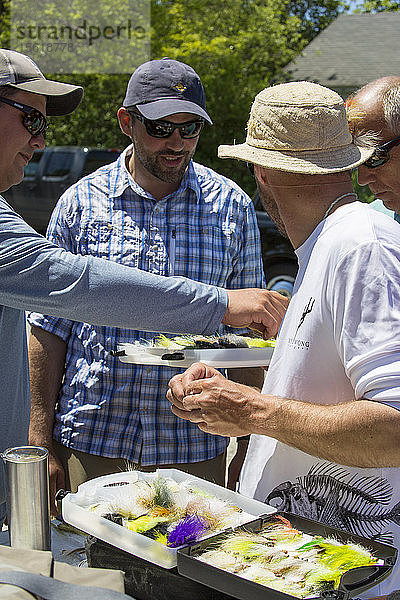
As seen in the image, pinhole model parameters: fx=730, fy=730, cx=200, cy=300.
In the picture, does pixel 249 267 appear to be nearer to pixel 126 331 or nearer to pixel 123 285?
pixel 126 331

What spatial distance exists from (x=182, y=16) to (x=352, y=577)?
2002 centimetres

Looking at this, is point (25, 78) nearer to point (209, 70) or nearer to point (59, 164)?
point (59, 164)

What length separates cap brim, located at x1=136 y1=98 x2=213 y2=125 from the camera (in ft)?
10.8

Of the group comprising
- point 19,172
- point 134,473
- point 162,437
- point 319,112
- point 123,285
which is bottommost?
point 162,437

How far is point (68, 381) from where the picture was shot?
338 centimetres

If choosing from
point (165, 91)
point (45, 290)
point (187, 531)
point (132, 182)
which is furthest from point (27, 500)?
point (165, 91)

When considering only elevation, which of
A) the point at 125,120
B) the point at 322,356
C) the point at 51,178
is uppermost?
the point at 125,120

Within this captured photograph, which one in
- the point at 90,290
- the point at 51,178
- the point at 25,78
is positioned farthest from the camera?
the point at 51,178

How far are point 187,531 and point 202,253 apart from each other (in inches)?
67.8

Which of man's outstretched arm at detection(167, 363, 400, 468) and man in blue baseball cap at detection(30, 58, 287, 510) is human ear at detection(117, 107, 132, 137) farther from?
man's outstretched arm at detection(167, 363, 400, 468)

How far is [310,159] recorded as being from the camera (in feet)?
7.14

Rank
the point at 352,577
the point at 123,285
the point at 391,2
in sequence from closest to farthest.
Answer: the point at 352,577 < the point at 123,285 < the point at 391,2

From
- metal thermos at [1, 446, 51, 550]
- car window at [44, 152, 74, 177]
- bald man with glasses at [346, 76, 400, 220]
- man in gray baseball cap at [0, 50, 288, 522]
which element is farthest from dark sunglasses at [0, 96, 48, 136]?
car window at [44, 152, 74, 177]

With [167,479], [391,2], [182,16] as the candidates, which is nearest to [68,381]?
[167,479]
